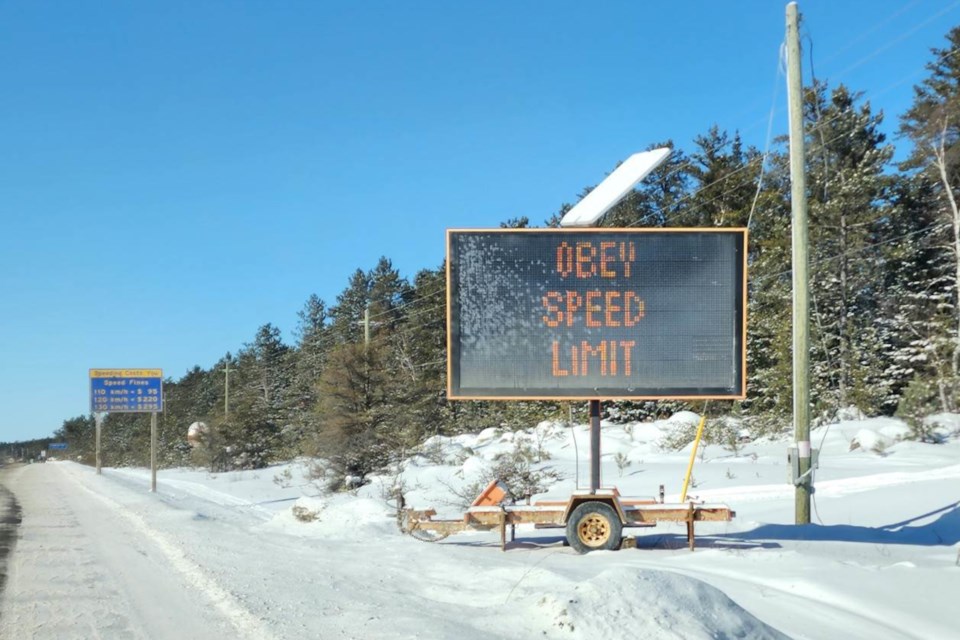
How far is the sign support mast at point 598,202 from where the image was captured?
12.6 m

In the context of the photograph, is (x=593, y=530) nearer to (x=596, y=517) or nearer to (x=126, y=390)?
(x=596, y=517)

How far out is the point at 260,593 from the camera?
8.78m

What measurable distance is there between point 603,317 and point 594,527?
2829mm

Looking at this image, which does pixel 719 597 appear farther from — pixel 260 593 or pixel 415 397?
pixel 415 397

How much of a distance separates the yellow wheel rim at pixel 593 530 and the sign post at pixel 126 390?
2841 centimetres

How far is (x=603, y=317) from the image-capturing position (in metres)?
12.2

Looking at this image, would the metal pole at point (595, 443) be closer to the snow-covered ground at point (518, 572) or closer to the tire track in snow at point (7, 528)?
the snow-covered ground at point (518, 572)

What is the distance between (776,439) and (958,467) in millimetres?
9620

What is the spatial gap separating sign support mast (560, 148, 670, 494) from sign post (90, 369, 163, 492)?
27.7 meters

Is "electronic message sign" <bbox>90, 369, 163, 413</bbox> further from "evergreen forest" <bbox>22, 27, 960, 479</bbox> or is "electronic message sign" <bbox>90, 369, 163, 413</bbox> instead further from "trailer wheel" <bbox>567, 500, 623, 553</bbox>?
"trailer wheel" <bbox>567, 500, 623, 553</bbox>

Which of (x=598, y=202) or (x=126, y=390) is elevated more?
(x=598, y=202)

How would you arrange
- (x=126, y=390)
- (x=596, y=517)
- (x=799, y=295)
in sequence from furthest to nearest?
(x=126, y=390) < (x=799, y=295) < (x=596, y=517)

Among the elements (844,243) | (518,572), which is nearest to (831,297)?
(844,243)

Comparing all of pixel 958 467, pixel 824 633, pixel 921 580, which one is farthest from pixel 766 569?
pixel 958 467
